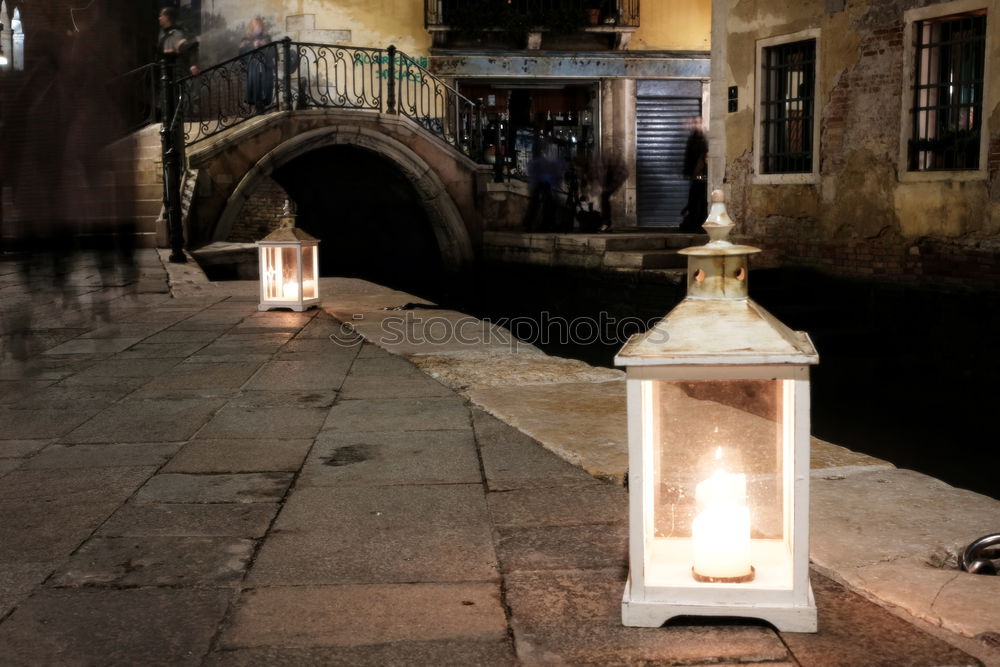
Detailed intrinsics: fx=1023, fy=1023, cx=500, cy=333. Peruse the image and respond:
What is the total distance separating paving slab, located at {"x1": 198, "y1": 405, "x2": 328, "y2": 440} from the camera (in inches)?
169

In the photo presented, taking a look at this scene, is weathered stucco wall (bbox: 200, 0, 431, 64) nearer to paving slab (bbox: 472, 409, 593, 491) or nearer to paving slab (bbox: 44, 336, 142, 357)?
Answer: paving slab (bbox: 44, 336, 142, 357)

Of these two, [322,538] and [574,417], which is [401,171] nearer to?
[574,417]

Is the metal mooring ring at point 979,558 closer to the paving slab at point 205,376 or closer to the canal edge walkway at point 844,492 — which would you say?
the canal edge walkway at point 844,492

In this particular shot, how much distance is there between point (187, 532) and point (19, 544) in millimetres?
457

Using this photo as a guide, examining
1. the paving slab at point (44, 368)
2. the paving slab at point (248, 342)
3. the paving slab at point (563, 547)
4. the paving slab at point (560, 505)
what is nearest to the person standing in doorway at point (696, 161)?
the paving slab at point (248, 342)

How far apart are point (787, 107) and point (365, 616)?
396 inches

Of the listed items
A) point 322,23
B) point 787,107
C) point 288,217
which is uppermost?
point 322,23

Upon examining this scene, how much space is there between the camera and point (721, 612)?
2.29 metres

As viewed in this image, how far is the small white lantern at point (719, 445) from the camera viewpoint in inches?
85.5

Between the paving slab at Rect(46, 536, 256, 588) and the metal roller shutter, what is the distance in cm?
1851

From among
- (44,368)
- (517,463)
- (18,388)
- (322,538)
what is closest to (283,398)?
(18,388)

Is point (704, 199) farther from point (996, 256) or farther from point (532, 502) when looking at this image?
point (532, 502)

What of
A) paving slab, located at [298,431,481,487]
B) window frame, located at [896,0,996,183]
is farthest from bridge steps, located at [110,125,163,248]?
paving slab, located at [298,431,481,487]

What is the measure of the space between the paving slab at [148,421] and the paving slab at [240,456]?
0.23 metres
